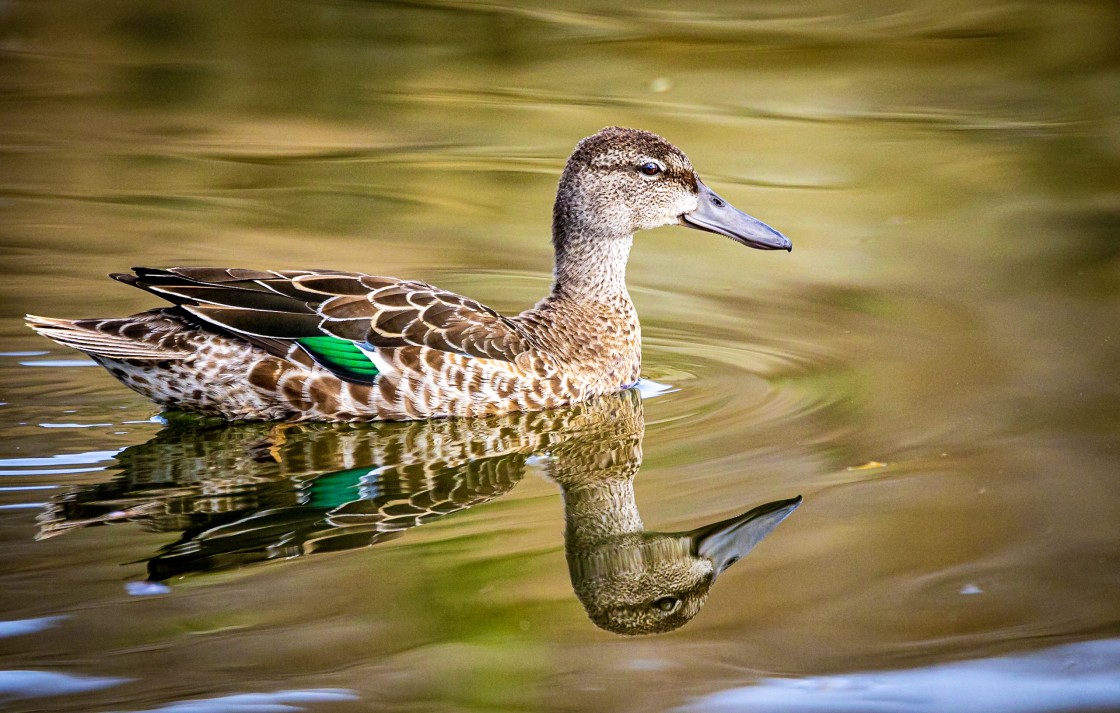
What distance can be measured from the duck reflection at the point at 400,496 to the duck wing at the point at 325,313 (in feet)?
1.20

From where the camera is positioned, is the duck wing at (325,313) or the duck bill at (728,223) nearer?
the duck wing at (325,313)

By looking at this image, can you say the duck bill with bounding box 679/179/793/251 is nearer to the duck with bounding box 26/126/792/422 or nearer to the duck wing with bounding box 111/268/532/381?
the duck with bounding box 26/126/792/422

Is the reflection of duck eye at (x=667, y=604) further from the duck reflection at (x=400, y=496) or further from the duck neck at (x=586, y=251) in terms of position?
the duck neck at (x=586, y=251)

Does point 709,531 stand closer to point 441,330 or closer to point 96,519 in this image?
point 441,330

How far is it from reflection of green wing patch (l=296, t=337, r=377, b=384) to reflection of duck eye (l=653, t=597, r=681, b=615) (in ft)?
7.13

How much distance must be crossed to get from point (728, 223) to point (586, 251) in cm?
77

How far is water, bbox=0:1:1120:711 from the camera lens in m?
4.52

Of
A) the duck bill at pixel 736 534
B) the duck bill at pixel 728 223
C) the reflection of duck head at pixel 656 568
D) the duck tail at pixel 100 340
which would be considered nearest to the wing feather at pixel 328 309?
the duck tail at pixel 100 340

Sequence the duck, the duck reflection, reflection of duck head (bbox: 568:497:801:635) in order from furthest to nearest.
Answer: the duck < the duck reflection < reflection of duck head (bbox: 568:497:801:635)

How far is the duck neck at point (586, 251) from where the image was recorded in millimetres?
7594

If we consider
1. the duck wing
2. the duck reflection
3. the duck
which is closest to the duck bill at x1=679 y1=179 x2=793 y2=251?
the duck

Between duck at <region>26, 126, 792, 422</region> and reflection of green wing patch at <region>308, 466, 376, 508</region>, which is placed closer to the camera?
reflection of green wing patch at <region>308, 466, 376, 508</region>

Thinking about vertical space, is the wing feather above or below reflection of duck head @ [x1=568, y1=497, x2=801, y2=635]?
above

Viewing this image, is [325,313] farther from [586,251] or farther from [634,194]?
[634,194]
